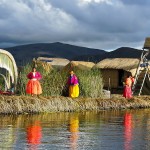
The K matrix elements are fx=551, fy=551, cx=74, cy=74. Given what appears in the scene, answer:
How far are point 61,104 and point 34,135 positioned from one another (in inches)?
261

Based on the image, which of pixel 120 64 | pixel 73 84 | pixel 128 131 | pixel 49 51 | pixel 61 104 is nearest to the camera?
pixel 128 131

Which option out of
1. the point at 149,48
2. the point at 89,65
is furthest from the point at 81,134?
the point at 89,65

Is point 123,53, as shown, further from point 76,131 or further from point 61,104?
point 76,131

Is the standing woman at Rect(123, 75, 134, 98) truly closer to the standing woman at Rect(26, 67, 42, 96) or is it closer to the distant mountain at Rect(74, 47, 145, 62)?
the standing woman at Rect(26, 67, 42, 96)

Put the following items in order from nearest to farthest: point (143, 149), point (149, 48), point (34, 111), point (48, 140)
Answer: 1. point (143, 149)
2. point (48, 140)
3. point (34, 111)
4. point (149, 48)

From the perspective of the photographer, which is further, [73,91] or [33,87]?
[73,91]

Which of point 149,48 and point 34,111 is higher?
point 149,48

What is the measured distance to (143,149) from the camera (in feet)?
37.3

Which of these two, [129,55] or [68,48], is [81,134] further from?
[68,48]

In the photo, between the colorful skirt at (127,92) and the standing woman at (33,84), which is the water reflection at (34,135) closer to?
the standing woman at (33,84)

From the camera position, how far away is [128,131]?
14.4 metres

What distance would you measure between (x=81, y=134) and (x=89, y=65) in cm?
2297

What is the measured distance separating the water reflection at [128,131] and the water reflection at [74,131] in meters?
1.10

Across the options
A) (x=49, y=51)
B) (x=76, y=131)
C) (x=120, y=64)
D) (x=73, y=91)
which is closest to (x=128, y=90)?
(x=73, y=91)
